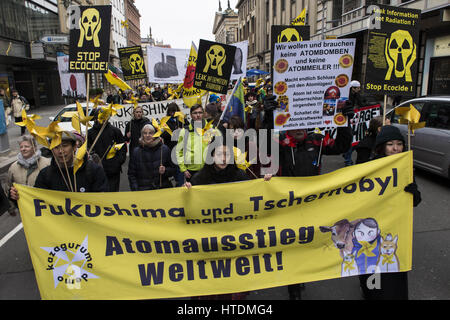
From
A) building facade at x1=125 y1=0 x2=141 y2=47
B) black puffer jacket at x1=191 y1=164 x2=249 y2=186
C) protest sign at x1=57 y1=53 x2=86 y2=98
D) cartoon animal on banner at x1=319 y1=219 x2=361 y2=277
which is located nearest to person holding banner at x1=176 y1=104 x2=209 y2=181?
black puffer jacket at x1=191 y1=164 x2=249 y2=186

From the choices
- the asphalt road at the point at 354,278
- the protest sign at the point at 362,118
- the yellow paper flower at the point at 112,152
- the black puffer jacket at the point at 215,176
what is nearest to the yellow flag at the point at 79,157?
the black puffer jacket at the point at 215,176

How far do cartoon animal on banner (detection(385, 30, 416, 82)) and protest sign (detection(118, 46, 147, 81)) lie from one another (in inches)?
316

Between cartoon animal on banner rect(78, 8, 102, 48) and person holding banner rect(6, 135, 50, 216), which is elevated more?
cartoon animal on banner rect(78, 8, 102, 48)

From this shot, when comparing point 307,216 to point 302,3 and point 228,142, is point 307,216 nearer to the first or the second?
point 228,142

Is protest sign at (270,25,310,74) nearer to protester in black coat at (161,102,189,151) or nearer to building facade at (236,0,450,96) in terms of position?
protester in black coat at (161,102,189,151)

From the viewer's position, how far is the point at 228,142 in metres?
4.18

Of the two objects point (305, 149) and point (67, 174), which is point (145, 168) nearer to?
point (67, 174)

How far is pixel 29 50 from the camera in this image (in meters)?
23.8

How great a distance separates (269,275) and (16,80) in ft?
94.4

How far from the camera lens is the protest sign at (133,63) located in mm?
10289

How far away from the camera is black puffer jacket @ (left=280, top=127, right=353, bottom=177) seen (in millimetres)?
3541

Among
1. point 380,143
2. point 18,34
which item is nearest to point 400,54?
point 380,143

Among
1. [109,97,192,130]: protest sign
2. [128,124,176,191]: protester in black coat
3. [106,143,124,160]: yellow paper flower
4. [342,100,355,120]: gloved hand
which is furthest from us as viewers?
[109,97,192,130]: protest sign

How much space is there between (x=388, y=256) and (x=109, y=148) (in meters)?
4.13
